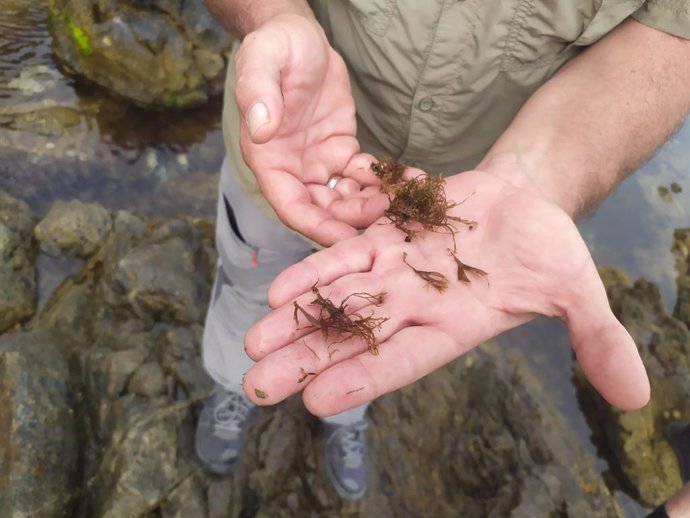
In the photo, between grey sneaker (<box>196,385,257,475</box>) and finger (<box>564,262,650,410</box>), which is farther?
grey sneaker (<box>196,385,257,475</box>)

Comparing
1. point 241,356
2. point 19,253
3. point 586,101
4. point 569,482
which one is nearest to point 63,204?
point 19,253

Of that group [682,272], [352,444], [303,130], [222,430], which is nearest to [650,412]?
[682,272]

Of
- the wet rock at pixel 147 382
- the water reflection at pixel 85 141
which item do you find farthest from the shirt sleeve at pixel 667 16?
the water reflection at pixel 85 141

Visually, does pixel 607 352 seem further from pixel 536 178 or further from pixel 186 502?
pixel 186 502

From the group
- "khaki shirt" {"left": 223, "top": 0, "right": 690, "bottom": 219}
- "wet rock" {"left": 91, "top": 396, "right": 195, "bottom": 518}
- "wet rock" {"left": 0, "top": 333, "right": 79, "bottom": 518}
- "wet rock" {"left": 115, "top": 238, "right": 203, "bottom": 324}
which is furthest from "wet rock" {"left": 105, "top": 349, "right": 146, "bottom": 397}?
"khaki shirt" {"left": 223, "top": 0, "right": 690, "bottom": 219}

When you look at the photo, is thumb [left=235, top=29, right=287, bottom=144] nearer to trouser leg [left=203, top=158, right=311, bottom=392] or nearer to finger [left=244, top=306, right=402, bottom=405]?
finger [left=244, top=306, right=402, bottom=405]

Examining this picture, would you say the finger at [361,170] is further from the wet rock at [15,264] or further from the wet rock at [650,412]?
the wet rock at [650,412]

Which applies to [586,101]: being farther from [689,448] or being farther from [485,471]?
[689,448]
